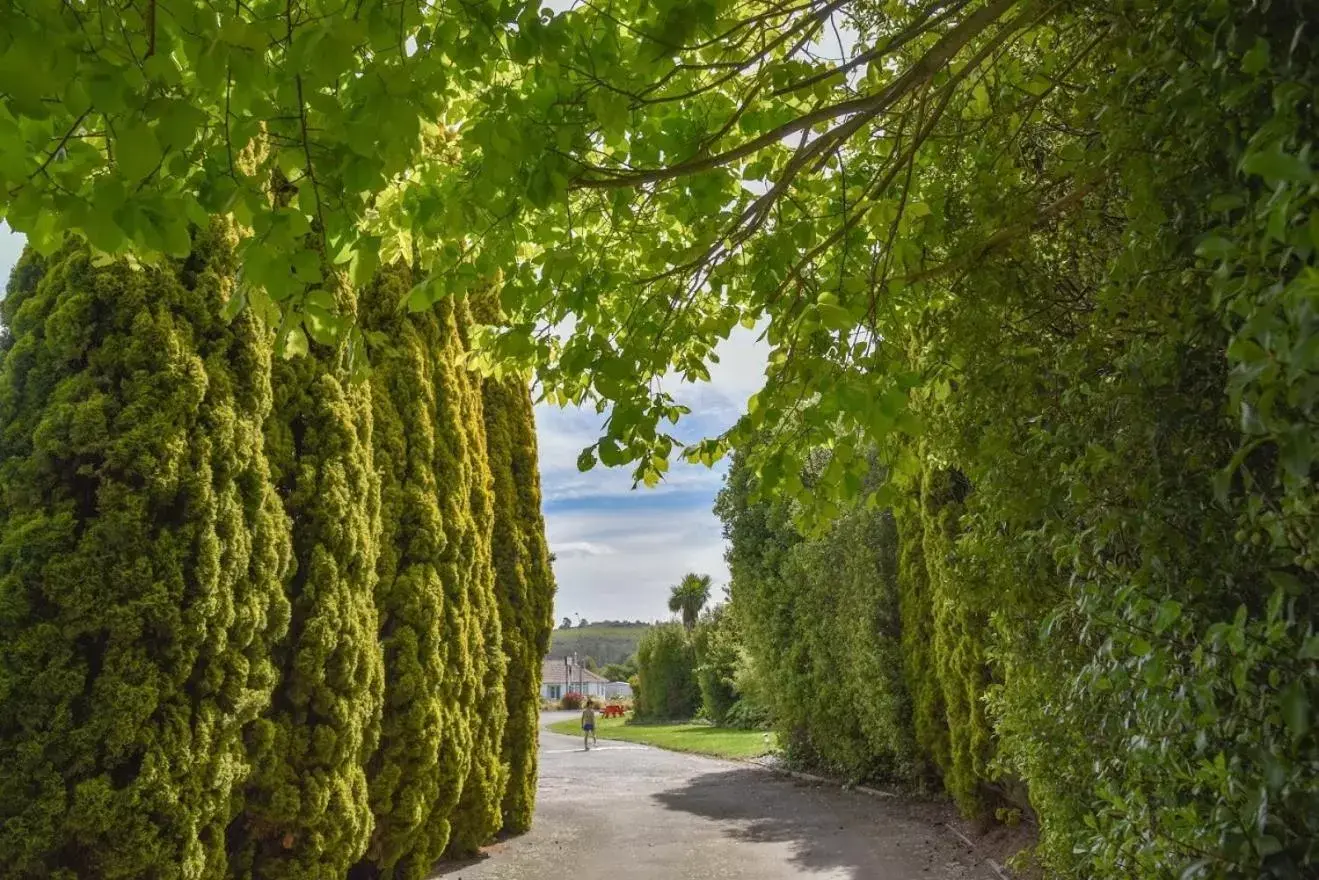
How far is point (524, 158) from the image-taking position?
3.18 m

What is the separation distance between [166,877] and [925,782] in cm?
1040

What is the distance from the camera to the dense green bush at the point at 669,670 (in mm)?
35906

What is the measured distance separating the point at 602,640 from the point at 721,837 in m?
146

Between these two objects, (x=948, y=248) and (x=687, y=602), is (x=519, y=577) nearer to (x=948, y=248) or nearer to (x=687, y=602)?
(x=948, y=248)

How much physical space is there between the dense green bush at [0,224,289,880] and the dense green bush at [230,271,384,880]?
517 millimetres

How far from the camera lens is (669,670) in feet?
119

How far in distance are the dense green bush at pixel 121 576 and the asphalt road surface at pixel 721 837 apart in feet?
14.6

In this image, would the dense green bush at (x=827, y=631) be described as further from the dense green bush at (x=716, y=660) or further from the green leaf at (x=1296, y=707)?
the green leaf at (x=1296, y=707)

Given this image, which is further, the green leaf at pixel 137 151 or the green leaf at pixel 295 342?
the green leaf at pixel 295 342

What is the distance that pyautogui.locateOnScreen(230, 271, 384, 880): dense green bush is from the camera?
6.15 metres

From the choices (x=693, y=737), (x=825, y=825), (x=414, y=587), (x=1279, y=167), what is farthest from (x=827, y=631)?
(x=1279, y=167)

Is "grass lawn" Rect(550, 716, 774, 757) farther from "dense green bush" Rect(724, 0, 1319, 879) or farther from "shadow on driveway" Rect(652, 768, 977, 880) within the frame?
"dense green bush" Rect(724, 0, 1319, 879)

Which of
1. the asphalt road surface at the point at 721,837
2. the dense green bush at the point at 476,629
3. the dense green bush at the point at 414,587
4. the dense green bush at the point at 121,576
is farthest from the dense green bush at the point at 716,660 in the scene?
A: the dense green bush at the point at 121,576

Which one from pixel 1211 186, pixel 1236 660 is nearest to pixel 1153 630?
pixel 1236 660
